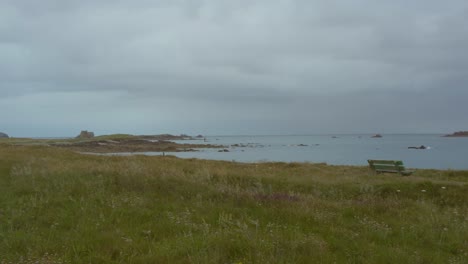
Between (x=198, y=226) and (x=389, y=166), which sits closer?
(x=198, y=226)

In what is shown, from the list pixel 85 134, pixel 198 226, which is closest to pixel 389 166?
pixel 198 226

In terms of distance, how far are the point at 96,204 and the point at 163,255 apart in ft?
12.1

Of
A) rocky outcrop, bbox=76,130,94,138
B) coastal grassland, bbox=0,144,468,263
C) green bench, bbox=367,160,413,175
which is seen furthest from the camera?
rocky outcrop, bbox=76,130,94,138

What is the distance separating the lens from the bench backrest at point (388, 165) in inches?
831


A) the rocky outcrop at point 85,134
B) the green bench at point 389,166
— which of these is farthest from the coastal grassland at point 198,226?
the rocky outcrop at point 85,134

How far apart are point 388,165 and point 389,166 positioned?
0.48 ft

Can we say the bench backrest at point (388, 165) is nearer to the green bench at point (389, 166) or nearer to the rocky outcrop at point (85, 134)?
the green bench at point (389, 166)

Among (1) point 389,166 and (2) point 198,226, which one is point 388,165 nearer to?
(1) point 389,166

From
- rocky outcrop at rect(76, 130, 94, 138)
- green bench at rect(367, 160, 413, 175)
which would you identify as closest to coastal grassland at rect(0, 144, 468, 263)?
green bench at rect(367, 160, 413, 175)

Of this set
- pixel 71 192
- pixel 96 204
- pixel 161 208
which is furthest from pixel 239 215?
pixel 71 192

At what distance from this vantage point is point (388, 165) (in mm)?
21828

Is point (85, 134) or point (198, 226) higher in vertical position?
point (85, 134)

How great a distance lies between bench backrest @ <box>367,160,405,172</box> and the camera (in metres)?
21.1

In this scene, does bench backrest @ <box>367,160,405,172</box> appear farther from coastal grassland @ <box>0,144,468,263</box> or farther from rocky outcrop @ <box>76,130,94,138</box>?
rocky outcrop @ <box>76,130,94,138</box>
